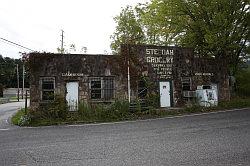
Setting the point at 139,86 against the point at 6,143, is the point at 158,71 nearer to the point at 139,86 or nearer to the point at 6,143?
the point at 139,86

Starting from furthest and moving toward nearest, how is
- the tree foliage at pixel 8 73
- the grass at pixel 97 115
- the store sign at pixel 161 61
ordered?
the tree foliage at pixel 8 73 → the store sign at pixel 161 61 → the grass at pixel 97 115

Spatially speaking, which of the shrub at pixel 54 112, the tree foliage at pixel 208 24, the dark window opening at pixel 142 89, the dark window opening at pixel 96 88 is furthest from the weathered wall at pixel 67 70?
the tree foliage at pixel 208 24

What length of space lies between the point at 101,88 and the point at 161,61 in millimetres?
5190

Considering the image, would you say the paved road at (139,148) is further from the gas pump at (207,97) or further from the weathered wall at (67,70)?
the gas pump at (207,97)

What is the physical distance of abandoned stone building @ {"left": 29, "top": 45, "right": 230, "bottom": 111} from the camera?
899 inches

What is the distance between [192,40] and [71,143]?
19.7 meters

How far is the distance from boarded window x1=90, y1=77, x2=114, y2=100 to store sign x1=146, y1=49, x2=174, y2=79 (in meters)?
3.55

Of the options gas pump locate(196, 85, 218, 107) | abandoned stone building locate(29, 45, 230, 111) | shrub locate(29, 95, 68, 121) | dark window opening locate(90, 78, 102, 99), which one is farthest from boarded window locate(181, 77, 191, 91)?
shrub locate(29, 95, 68, 121)

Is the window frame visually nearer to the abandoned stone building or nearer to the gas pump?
the abandoned stone building

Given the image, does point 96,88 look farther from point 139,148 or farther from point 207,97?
point 139,148

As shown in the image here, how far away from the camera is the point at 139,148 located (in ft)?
32.9

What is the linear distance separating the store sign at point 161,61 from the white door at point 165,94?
0.61 metres

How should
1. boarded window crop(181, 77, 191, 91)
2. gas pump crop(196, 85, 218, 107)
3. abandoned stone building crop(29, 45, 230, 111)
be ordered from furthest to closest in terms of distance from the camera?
boarded window crop(181, 77, 191, 91) → gas pump crop(196, 85, 218, 107) → abandoned stone building crop(29, 45, 230, 111)

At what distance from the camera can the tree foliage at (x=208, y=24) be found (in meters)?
26.0
